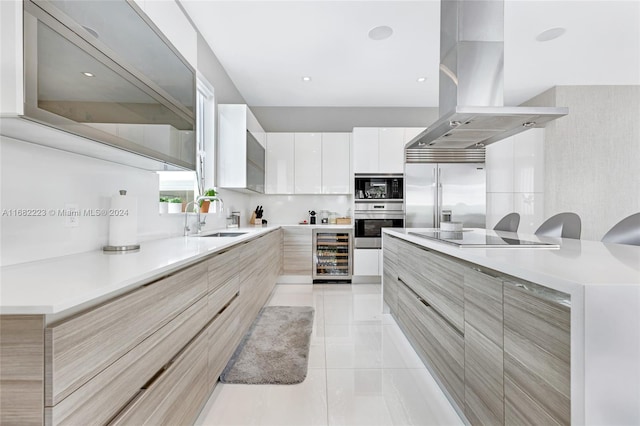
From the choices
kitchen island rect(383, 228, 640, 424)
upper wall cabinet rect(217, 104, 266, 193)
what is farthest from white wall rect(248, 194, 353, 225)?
kitchen island rect(383, 228, 640, 424)

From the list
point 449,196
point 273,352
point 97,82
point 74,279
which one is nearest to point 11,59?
point 97,82

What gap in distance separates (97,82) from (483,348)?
185 cm

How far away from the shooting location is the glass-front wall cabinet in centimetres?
93

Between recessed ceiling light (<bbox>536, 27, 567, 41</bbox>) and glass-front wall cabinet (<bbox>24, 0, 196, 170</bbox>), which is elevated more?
recessed ceiling light (<bbox>536, 27, 567, 41</bbox>)

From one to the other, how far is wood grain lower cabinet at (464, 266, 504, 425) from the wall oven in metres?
3.25

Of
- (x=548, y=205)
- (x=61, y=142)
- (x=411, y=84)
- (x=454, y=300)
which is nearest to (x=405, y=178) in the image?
(x=411, y=84)

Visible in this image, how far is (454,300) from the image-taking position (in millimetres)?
1468

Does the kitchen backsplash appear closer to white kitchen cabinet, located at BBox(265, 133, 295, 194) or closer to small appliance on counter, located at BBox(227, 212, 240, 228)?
small appliance on counter, located at BBox(227, 212, 240, 228)

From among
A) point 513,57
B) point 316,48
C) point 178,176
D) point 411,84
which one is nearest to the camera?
point 178,176

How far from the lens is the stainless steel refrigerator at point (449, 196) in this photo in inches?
176

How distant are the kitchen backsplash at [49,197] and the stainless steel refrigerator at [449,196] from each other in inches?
146

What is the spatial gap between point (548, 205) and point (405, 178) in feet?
7.19

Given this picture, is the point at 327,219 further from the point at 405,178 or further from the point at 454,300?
the point at 454,300

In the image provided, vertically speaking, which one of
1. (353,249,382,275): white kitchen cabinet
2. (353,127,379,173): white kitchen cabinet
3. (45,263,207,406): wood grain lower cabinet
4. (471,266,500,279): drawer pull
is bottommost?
(353,249,382,275): white kitchen cabinet
